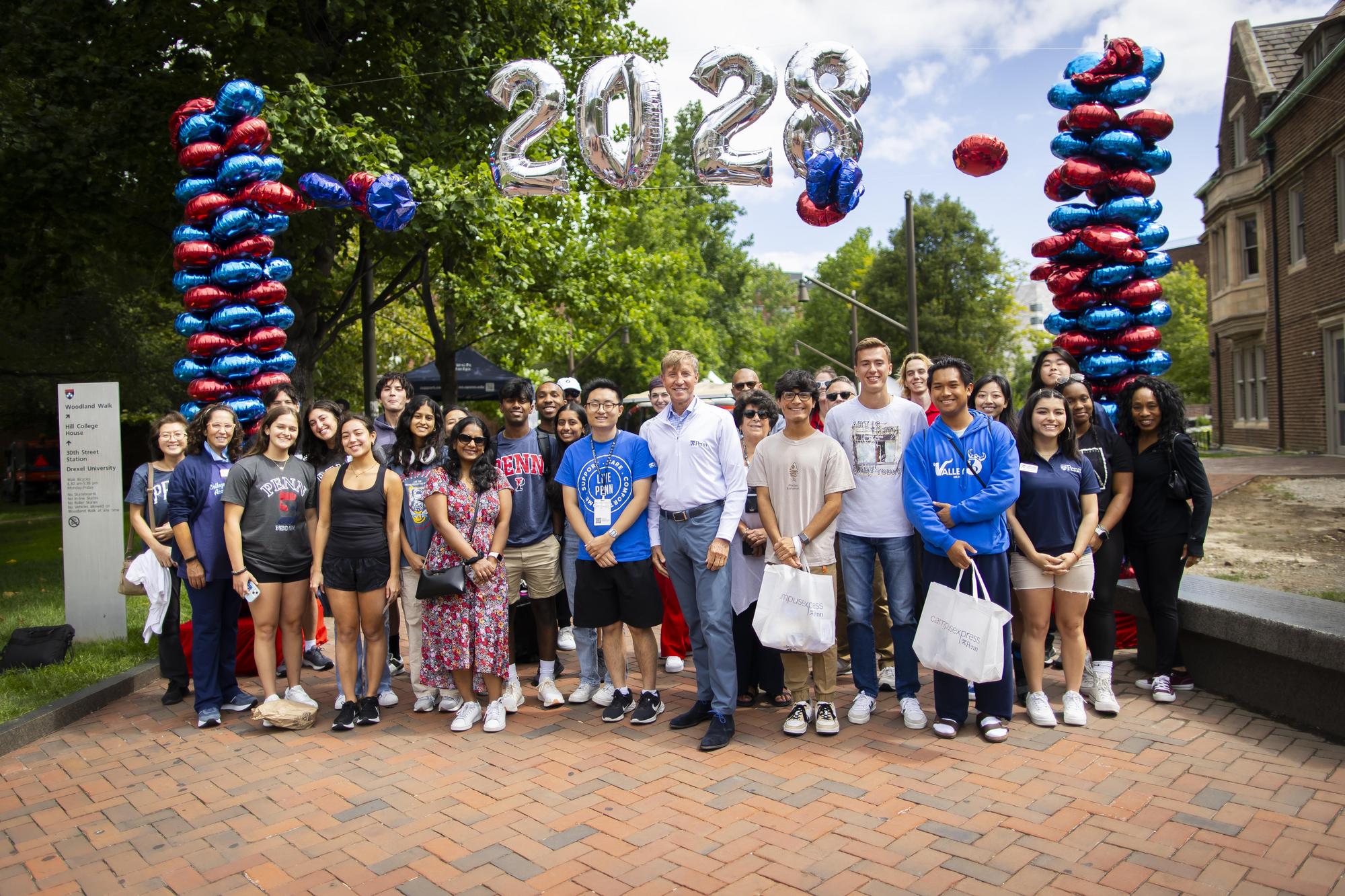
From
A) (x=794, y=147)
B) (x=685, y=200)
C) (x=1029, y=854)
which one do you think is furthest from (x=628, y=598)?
(x=685, y=200)

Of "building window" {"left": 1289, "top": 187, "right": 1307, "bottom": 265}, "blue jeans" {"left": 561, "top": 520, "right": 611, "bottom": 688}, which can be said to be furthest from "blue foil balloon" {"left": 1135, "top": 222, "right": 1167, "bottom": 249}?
"building window" {"left": 1289, "top": 187, "right": 1307, "bottom": 265}

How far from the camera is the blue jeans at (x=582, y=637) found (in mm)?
5668

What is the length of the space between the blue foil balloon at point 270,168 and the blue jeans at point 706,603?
4.47 metres

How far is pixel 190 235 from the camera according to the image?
683 cm

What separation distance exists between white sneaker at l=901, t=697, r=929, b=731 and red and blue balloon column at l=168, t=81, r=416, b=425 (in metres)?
5.14

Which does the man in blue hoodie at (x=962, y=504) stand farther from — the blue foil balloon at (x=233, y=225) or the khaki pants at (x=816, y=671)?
the blue foil balloon at (x=233, y=225)

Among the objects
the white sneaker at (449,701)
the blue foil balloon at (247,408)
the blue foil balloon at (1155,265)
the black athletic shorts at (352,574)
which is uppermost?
the blue foil balloon at (1155,265)

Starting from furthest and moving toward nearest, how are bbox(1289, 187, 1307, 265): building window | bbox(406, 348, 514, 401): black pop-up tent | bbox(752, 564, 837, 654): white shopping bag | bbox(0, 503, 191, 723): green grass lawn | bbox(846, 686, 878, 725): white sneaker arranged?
bbox(1289, 187, 1307, 265): building window
bbox(406, 348, 514, 401): black pop-up tent
bbox(0, 503, 191, 723): green grass lawn
bbox(846, 686, 878, 725): white sneaker
bbox(752, 564, 837, 654): white shopping bag

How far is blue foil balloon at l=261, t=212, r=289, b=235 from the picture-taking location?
23.2ft

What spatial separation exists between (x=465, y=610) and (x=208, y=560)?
1671mm

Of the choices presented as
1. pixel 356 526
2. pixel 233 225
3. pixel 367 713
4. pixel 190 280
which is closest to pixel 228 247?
pixel 233 225

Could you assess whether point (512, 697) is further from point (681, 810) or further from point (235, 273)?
point (235, 273)

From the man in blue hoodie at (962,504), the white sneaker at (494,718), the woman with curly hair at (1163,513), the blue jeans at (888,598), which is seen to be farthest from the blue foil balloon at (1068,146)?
the white sneaker at (494,718)

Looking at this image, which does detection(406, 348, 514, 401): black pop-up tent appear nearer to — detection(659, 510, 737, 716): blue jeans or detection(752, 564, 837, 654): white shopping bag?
detection(659, 510, 737, 716): blue jeans
